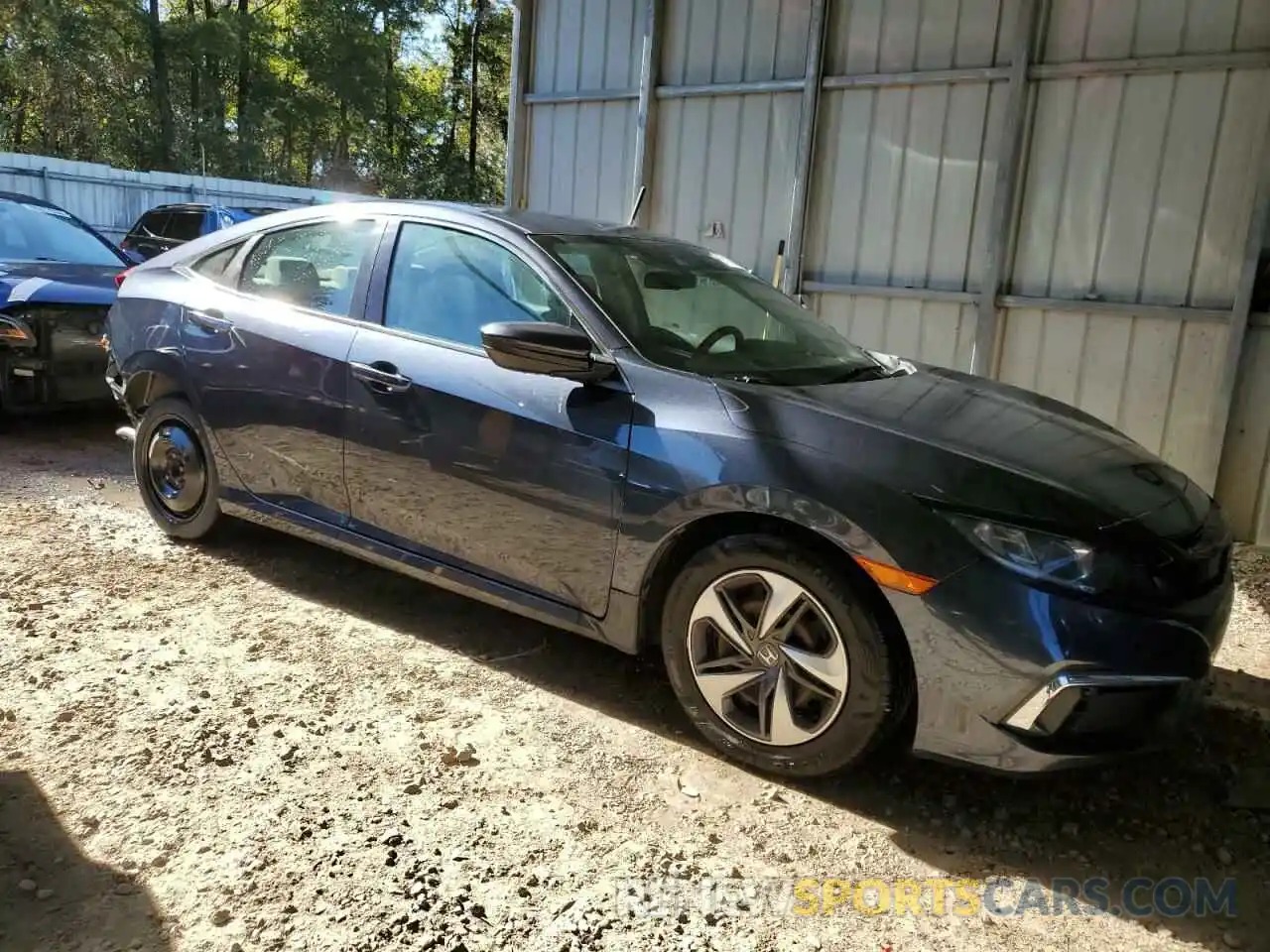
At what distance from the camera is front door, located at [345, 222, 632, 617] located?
308 centimetres

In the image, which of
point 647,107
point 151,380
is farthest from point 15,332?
point 647,107

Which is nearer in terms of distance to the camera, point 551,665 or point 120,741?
point 120,741

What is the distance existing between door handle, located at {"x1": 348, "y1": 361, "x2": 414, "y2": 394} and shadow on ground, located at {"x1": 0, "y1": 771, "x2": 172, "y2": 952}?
5.42ft

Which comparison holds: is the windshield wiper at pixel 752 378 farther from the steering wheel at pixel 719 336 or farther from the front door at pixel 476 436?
the front door at pixel 476 436

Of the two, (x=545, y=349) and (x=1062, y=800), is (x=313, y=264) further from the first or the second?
(x=1062, y=800)

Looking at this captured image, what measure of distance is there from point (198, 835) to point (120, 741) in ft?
1.98

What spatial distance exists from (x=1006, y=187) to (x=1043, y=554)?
15.1ft

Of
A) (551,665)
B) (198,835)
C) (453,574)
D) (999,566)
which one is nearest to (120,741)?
(198,835)

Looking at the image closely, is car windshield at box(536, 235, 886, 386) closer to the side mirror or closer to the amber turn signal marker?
the side mirror

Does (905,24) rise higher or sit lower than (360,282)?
higher

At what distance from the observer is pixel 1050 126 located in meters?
6.23

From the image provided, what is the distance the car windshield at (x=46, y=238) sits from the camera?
21.7 feet

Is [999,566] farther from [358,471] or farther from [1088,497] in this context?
[358,471]

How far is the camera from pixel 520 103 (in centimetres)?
851
